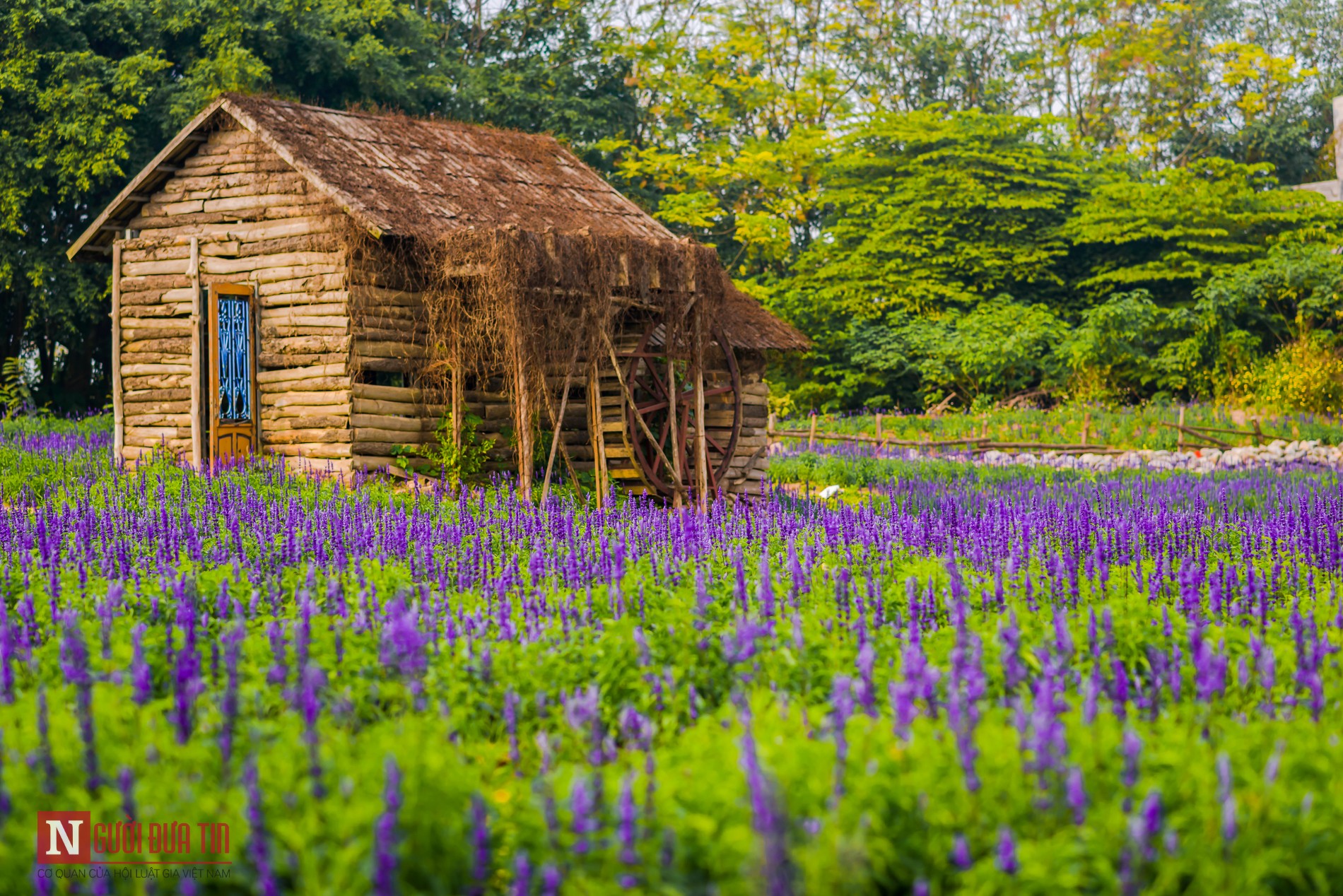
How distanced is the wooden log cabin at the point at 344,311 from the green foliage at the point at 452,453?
0.62 ft

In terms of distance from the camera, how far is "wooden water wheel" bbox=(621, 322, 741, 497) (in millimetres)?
14617

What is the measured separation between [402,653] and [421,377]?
10990 mm

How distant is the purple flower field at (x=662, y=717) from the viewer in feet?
10.3

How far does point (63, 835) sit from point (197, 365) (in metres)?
12.3

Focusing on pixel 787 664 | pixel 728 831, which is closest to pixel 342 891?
pixel 728 831

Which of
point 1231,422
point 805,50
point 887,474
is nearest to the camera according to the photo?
point 887,474

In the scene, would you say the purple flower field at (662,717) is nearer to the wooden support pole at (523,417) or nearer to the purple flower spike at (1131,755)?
the purple flower spike at (1131,755)

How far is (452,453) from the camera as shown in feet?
47.3

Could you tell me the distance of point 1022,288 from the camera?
36.6 meters

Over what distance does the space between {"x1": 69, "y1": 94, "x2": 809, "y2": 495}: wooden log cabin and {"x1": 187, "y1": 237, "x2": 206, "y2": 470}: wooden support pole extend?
3cm

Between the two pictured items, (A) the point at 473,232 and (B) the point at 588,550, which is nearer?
(B) the point at 588,550

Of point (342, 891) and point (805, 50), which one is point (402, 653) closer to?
point (342, 891)

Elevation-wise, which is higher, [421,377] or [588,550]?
[421,377]

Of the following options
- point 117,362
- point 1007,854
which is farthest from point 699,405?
point 1007,854
